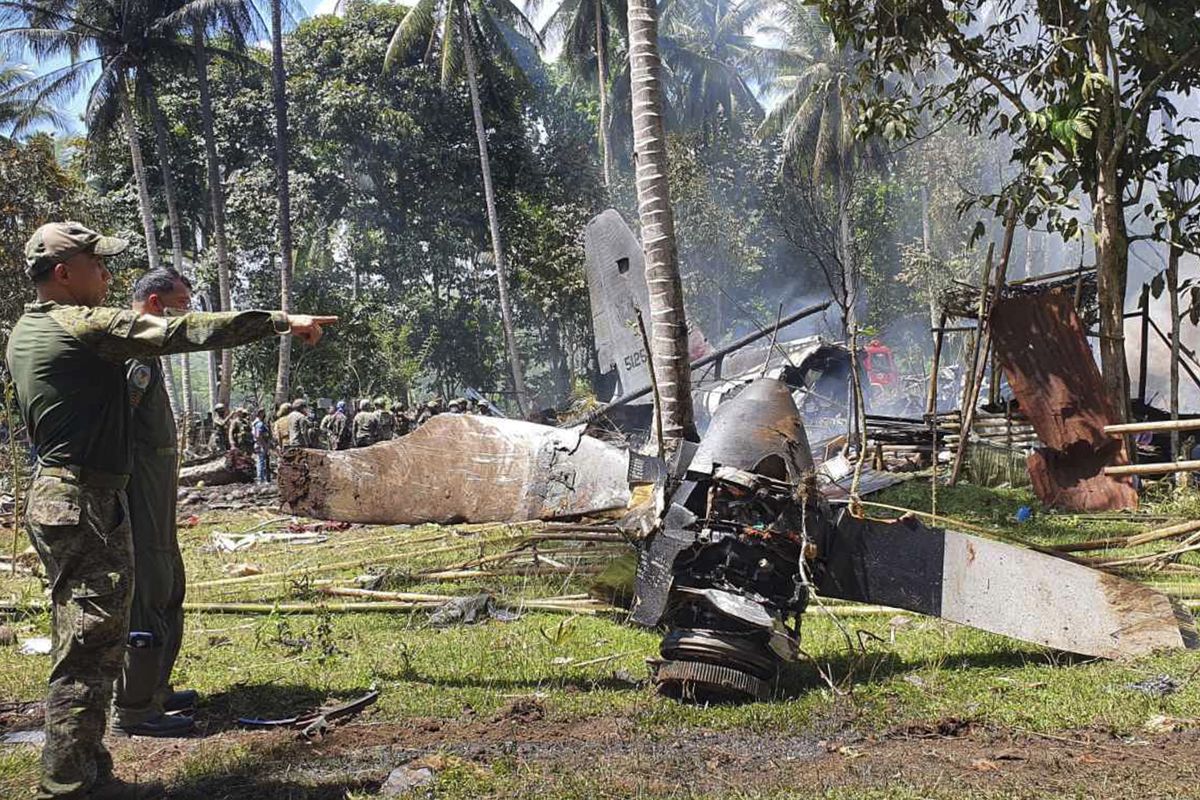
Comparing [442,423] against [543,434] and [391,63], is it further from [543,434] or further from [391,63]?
[391,63]

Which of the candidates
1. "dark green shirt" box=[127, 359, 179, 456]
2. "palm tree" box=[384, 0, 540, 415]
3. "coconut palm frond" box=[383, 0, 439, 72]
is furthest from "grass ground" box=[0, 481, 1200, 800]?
"coconut palm frond" box=[383, 0, 439, 72]

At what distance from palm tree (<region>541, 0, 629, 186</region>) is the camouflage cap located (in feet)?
86.9

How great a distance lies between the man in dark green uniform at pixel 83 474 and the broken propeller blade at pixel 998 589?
2687 mm

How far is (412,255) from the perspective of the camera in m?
33.2

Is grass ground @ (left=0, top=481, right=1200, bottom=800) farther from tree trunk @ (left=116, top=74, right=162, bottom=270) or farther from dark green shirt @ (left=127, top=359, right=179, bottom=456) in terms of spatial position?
tree trunk @ (left=116, top=74, right=162, bottom=270)

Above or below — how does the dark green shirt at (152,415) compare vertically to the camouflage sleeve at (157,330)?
below

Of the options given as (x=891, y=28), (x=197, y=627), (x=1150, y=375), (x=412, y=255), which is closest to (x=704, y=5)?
(x=412, y=255)

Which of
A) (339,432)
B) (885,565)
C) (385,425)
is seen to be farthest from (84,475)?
(339,432)

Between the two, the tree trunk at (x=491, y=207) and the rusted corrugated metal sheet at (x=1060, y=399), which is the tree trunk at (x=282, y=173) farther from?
the rusted corrugated metal sheet at (x=1060, y=399)

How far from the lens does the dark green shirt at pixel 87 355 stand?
3.14 m

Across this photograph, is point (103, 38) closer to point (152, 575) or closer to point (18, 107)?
point (18, 107)

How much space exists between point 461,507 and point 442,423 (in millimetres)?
883

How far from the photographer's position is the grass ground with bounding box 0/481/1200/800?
3.15 m

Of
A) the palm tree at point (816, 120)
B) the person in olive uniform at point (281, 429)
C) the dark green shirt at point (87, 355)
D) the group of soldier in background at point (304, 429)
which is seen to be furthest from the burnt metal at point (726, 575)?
the palm tree at point (816, 120)
